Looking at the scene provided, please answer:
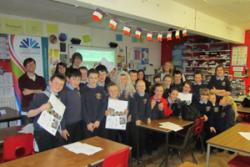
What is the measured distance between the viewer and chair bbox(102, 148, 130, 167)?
1780 mm

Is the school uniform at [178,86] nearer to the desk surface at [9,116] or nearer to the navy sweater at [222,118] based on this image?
the navy sweater at [222,118]

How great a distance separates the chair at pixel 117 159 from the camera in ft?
5.84

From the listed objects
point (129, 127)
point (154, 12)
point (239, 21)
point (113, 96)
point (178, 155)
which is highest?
point (239, 21)

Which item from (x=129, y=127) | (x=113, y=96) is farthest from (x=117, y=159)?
(x=129, y=127)

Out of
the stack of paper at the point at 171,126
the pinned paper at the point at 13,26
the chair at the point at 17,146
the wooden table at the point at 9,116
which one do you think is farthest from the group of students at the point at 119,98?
the pinned paper at the point at 13,26

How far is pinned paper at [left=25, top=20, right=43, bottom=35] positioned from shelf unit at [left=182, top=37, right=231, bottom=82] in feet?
15.8

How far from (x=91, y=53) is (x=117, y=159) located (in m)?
4.60

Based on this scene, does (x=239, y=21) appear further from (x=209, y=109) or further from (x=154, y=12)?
(x=154, y=12)

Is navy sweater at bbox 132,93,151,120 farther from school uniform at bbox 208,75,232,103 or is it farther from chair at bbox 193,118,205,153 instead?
school uniform at bbox 208,75,232,103

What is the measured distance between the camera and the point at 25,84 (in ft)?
12.3

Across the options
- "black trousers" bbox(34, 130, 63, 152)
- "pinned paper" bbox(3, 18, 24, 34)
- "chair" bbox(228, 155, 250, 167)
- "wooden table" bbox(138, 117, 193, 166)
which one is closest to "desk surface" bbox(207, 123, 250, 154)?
"chair" bbox(228, 155, 250, 167)

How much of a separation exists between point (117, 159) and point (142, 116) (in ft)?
5.77

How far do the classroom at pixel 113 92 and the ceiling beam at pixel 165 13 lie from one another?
16mm

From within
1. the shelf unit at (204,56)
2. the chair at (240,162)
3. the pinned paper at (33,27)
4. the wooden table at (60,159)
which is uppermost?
the pinned paper at (33,27)
